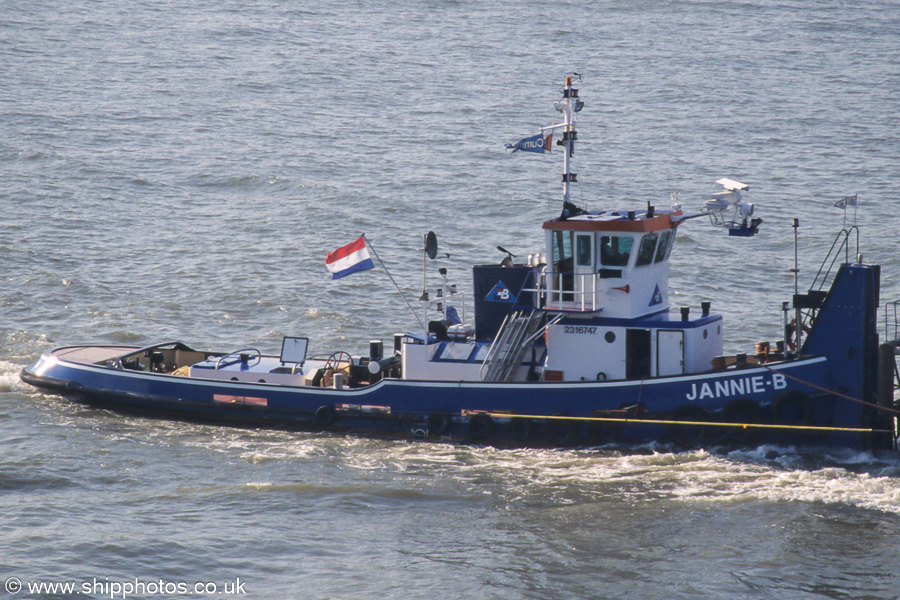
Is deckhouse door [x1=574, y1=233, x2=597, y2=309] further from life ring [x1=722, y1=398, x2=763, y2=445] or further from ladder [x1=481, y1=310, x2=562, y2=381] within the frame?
life ring [x1=722, y1=398, x2=763, y2=445]

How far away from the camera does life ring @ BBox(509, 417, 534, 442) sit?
14.7 metres

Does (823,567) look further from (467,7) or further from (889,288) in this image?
(467,7)

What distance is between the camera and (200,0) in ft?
172

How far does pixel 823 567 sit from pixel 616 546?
2291 mm

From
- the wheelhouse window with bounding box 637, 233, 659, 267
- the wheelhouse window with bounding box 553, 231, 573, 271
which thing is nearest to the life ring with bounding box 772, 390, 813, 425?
→ the wheelhouse window with bounding box 637, 233, 659, 267

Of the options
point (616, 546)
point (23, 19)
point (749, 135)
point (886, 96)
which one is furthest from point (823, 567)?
point (23, 19)

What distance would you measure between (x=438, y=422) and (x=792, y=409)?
4.94m

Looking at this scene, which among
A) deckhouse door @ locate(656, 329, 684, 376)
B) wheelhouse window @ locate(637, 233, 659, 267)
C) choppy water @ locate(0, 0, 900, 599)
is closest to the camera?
choppy water @ locate(0, 0, 900, 599)

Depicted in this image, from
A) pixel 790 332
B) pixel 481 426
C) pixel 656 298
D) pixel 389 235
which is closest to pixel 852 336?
pixel 790 332

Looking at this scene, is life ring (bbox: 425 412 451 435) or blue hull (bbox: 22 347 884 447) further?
life ring (bbox: 425 412 451 435)

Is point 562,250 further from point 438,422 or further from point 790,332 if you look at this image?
point 790,332

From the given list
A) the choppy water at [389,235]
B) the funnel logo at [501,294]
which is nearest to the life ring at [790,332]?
the choppy water at [389,235]

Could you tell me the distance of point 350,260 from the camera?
15.2 meters

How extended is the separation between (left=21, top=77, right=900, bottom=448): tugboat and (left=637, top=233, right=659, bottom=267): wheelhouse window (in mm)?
33
